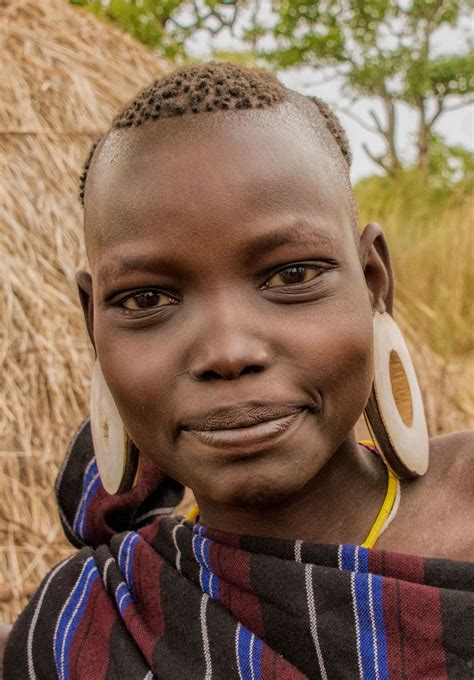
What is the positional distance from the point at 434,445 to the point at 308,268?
391 millimetres

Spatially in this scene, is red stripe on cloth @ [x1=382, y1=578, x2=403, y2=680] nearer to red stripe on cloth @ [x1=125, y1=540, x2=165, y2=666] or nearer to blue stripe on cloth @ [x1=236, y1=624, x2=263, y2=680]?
blue stripe on cloth @ [x1=236, y1=624, x2=263, y2=680]

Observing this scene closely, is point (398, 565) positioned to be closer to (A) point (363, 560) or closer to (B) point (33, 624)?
(A) point (363, 560)

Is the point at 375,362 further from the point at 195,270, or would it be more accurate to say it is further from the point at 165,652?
the point at 165,652

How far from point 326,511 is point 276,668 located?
235 mm

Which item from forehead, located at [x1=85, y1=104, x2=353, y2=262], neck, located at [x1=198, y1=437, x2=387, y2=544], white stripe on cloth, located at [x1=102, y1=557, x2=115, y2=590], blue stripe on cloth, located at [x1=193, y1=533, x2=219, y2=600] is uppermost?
forehead, located at [x1=85, y1=104, x2=353, y2=262]

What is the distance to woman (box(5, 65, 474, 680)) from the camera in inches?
41.1

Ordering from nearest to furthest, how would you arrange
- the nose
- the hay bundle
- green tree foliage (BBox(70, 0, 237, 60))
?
the nose
the hay bundle
green tree foliage (BBox(70, 0, 237, 60))

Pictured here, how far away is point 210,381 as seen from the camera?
3.41 feet

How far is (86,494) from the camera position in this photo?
5.40 ft

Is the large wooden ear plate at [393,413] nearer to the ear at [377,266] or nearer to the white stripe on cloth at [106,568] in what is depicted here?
the ear at [377,266]

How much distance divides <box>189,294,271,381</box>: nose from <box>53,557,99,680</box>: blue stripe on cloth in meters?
0.53

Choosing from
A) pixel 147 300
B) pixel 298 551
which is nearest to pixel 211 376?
pixel 147 300

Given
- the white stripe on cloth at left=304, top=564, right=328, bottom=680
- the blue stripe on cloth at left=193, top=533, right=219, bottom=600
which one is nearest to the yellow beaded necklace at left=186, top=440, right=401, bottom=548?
the white stripe on cloth at left=304, top=564, right=328, bottom=680

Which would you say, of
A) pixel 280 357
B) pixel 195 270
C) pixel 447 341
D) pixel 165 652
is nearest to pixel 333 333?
pixel 280 357
